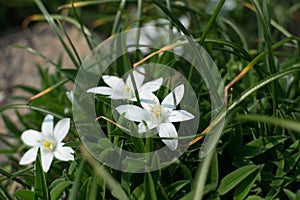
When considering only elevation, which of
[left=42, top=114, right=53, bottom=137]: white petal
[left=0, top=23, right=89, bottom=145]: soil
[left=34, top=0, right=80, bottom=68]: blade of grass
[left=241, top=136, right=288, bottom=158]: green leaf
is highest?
[left=0, top=23, right=89, bottom=145]: soil

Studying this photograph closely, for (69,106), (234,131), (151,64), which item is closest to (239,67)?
(151,64)

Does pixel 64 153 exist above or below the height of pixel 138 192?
above

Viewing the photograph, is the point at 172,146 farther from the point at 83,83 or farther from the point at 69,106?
the point at 69,106

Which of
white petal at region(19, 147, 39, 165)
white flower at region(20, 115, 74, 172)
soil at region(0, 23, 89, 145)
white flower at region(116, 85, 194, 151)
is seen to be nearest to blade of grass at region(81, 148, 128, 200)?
white flower at region(116, 85, 194, 151)

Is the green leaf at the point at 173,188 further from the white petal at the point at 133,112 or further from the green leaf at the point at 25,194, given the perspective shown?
the green leaf at the point at 25,194

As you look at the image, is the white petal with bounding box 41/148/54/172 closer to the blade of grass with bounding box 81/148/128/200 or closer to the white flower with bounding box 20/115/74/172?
the white flower with bounding box 20/115/74/172

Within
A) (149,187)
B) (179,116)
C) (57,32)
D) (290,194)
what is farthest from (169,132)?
(57,32)

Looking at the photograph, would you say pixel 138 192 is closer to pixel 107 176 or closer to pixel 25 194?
pixel 107 176
